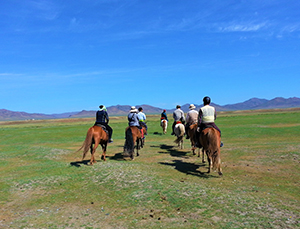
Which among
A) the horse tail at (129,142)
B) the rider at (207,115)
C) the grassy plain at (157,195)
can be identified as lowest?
the grassy plain at (157,195)

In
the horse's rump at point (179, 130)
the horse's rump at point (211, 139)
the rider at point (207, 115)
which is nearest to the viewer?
the horse's rump at point (211, 139)

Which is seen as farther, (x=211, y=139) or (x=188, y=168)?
(x=188, y=168)

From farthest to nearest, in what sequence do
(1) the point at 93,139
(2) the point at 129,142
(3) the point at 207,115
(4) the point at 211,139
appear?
(2) the point at 129,142
(1) the point at 93,139
(3) the point at 207,115
(4) the point at 211,139

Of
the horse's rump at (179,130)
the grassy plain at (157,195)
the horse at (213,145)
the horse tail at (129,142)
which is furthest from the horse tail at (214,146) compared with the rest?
the horse's rump at (179,130)

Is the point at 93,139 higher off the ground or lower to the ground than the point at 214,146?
higher

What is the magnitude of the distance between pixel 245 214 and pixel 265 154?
27.7ft

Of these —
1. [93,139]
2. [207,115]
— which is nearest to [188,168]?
[207,115]

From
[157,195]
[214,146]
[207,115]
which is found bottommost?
[157,195]

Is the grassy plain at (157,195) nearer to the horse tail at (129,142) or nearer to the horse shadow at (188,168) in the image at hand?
the horse shadow at (188,168)

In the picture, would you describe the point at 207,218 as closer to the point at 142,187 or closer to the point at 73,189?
the point at 142,187

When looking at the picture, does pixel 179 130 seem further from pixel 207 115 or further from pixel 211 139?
pixel 211 139

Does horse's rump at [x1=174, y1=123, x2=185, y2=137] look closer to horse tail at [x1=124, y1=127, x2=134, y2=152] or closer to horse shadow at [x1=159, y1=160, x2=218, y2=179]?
horse shadow at [x1=159, y1=160, x2=218, y2=179]

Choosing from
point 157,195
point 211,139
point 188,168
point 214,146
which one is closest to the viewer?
point 157,195

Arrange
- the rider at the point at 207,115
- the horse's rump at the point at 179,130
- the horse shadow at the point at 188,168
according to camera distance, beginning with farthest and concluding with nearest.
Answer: the horse's rump at the point at 179,130 → the rider at the point at 207,115 → the horse shadow at the point at 188,168
